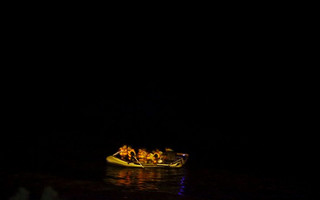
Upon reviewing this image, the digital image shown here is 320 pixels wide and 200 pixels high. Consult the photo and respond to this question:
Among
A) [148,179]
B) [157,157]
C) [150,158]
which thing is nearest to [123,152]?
[150,158]

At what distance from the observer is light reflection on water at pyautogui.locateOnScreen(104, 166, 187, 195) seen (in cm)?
1827

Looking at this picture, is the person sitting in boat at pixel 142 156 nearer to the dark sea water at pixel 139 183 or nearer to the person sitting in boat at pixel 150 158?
the person sitting in boat at pixel 150 158

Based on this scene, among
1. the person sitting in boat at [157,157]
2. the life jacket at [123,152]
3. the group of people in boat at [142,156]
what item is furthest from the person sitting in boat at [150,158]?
the life jacket at [123,152]

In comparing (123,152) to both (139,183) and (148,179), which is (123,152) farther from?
(139,183)

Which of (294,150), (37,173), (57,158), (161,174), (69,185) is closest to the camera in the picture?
(69,185)

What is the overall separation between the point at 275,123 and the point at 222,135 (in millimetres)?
7275

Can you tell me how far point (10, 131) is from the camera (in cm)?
4784

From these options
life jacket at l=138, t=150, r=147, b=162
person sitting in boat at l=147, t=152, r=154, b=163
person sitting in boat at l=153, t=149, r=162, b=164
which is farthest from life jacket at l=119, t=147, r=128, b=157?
person sitting in boat at l=153, t=149, r=162, b=164

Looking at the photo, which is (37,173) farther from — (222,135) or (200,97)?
(200,97)

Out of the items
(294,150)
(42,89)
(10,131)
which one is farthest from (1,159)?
(42,89)

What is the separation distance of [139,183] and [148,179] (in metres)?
1.34

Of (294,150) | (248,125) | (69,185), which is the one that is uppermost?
(248,125)

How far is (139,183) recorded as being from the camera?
19172 millimetres

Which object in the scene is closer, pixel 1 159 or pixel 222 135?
pixel 1 159
